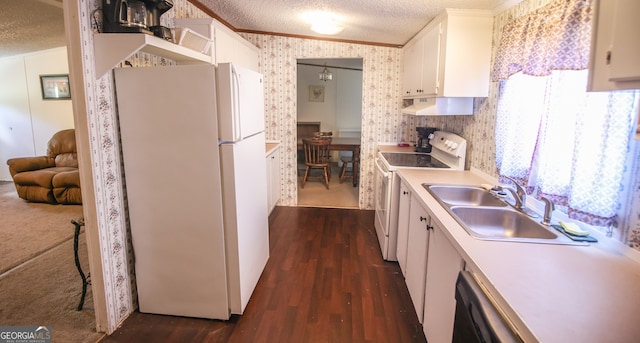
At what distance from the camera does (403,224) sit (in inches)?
104

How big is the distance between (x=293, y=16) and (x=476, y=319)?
10.3 ft

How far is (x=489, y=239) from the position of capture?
4.65 ft

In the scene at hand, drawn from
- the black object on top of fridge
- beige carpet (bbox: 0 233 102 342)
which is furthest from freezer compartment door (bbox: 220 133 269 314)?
the black object on top of fridge

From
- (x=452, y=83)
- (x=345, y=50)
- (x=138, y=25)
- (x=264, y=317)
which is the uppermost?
(x=345, y=50)

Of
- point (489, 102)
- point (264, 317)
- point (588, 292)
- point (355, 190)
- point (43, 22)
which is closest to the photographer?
point (588, 292)

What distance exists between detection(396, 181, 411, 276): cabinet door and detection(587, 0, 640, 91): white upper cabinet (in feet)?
4.97

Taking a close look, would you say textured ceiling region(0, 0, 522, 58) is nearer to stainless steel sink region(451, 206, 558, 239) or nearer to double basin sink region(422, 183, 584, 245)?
double basin sink region(422, 183, 584, 245)

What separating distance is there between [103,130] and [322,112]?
20.1 ft

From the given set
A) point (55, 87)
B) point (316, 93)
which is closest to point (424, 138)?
point (316, 93)

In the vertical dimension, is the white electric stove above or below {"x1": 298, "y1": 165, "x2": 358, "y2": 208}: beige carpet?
above

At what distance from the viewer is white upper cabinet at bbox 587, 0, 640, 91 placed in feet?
2.96

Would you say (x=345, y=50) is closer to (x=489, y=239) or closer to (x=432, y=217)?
(x=432, y=217)

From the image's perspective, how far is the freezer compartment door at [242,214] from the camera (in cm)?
206

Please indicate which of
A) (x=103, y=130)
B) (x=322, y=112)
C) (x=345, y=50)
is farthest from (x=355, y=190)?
(x=103, y=130)
